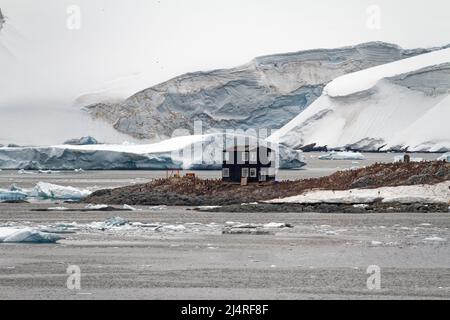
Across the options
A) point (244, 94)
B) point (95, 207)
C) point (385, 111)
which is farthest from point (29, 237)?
point (385, 111)

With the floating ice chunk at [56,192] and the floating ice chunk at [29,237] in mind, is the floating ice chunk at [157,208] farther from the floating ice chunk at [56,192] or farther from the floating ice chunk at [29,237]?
the floating ice chunk at [29,237]

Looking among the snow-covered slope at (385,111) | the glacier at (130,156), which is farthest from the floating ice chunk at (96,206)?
the snow-covered slope at (385,111)

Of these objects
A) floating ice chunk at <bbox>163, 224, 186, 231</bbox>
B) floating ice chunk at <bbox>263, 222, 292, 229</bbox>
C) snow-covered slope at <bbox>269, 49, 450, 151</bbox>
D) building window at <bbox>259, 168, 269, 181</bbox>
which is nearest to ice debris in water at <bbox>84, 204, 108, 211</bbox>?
building window at <bbox>259, 168, 269, 181</bbox>

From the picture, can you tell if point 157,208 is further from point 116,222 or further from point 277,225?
point 277,225

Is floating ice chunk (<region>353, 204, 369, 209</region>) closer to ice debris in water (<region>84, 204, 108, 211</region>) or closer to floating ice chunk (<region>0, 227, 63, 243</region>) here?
ice debris in water (<region>84, 204, 108, 211</region>)
